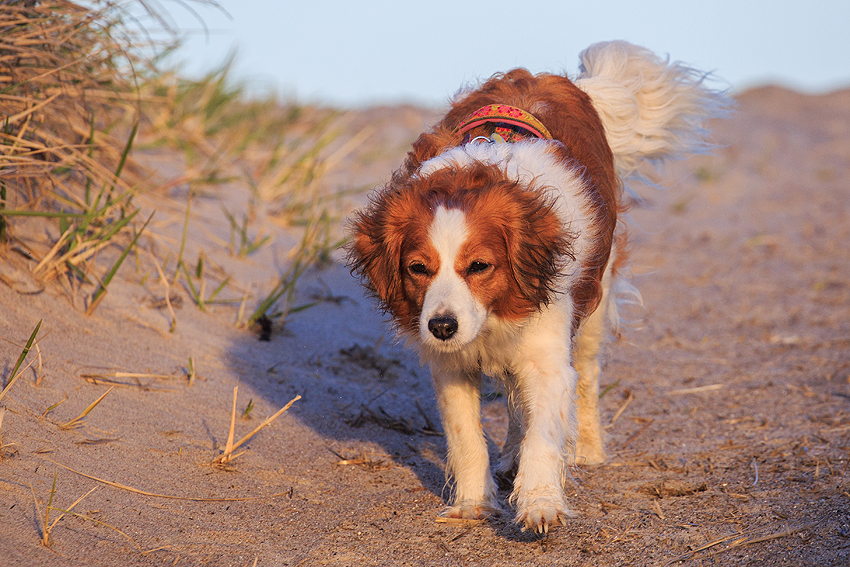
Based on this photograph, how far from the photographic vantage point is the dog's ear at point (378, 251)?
3141 mm

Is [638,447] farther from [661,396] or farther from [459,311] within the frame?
[459,311]

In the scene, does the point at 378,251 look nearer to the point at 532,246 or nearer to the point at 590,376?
the point at 532,246

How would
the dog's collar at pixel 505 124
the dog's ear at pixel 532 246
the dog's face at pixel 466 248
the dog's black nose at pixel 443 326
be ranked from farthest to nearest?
the dog's collar at pixel 505 124, the dog's ear at pixel 532 246, the dog's face at pixel 466 248, the dog's black nose at pixel 443 326

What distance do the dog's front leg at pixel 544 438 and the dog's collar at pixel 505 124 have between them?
0.94m

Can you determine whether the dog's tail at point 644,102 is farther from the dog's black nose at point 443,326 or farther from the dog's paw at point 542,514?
the dog's paw at point 542,514

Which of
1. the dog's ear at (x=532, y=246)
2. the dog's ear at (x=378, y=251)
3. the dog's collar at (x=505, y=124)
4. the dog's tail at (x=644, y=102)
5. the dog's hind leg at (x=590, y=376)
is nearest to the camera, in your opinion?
the dog's ear at (x=532, y=246)

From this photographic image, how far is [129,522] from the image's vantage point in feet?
8.59

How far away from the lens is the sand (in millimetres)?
2635

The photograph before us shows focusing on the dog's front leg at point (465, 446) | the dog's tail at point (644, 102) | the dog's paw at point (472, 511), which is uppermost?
the dog's tail at point (644, 102)

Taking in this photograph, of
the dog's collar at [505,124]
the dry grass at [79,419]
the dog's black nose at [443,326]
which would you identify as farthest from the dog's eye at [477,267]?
the dry grass at [79,419]

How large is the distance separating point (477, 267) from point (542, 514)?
36.1 inches

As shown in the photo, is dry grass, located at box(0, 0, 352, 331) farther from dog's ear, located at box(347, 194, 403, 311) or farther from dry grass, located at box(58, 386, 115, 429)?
dog's ear, located at box(347, 194, 403, 311)

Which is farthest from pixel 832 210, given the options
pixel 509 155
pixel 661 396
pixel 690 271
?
pixel 509 155

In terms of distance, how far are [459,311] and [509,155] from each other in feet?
2.59
